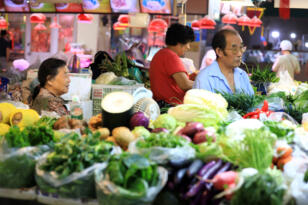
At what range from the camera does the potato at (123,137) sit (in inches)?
113

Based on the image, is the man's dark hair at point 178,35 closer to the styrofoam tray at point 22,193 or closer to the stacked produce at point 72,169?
the stacked produce at point 72,169

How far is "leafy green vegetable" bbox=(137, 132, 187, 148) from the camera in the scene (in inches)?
96.6

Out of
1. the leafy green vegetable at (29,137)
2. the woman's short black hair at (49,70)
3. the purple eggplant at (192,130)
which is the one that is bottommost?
the leafy green vegetable at (29,137)

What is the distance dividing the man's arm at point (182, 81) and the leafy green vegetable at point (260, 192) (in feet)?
9.95

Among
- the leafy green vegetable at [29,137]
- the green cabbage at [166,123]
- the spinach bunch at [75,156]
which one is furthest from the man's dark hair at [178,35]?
the spinach bunch at [75,156]

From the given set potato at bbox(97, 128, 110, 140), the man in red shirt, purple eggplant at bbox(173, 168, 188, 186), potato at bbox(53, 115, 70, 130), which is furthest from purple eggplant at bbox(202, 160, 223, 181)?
the man in red shirt

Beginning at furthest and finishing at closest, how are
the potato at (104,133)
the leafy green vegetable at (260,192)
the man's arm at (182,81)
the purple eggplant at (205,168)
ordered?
1. the man's arm at (182,81)
2. the potato at (104,133)
3. the purple eggplant at (205,168)
4. the leafy green vegetable at (260,192)

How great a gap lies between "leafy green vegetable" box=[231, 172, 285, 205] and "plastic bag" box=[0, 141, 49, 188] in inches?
48.8

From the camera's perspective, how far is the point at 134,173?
7.30ft

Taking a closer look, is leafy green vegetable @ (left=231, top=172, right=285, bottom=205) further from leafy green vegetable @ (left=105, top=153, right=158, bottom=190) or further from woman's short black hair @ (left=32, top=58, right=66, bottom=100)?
woman's short black hair @ (left=32, top=58, right=66, bottom=100)

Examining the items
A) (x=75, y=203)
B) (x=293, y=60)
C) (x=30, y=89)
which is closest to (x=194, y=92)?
(x=75, y=203)

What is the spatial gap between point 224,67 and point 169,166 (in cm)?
258

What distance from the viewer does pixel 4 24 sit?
586 inches

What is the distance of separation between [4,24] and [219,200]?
14217 millimetres
